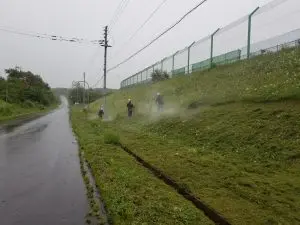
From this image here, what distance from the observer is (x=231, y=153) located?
1151 centimetres

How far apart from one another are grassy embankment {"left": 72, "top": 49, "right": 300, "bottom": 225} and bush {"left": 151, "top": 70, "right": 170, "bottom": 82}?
825 inches

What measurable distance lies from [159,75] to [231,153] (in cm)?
3347

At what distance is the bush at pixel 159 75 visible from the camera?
140 feet

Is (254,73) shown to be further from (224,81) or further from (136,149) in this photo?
(136,149)

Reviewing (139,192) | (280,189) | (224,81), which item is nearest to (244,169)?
(280,189)

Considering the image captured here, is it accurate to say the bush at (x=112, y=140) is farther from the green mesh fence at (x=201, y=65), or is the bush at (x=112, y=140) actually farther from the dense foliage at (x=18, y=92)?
the dense foliage at (x=18, y=92)

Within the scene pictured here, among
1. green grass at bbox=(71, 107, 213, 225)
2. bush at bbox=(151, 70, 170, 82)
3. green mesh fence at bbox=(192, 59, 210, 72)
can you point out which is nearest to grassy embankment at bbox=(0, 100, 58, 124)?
bush at bbox=(151, 70, 170, 82)

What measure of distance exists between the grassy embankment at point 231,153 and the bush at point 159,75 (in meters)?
20.9

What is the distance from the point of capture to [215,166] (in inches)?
395

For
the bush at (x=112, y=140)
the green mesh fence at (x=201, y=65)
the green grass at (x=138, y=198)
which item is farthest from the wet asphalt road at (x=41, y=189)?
the green mesh fence at (x=201, y=65)

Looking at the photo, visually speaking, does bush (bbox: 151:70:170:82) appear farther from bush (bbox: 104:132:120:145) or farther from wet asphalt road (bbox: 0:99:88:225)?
wet asphalt road (bbox: 0:99:88:225)

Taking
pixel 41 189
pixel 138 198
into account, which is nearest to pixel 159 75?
pixel 41 189

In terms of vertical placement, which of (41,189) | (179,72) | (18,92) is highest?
(179,72)

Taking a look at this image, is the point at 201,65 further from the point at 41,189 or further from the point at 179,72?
the point at 41,189
